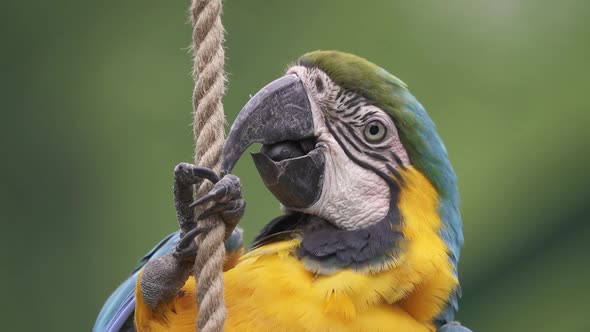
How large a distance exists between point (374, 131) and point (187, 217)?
0.63 m

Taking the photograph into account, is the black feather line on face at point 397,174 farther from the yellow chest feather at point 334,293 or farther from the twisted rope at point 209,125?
the twisted rope at point 209,125

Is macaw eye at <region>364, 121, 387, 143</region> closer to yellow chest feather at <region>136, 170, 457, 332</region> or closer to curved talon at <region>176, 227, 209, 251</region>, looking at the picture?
yellow chest feather at <region>136, 170, 457, 332</region>

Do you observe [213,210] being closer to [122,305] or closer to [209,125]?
[209,125]

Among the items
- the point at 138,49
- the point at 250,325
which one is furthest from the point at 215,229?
the point at 138,49

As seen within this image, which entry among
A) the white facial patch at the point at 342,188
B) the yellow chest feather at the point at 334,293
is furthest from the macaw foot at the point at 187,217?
the white facial patch at the point at 342,188

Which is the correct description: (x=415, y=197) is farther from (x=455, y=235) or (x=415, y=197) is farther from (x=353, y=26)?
(x=353, y=26)

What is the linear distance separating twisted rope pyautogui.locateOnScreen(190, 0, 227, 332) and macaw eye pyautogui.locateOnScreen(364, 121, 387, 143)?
0.59 meters

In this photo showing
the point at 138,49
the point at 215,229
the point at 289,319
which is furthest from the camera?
the point at 138,49

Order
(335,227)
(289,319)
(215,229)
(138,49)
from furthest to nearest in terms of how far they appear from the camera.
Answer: (138,49), (335,227), (289,319), (215,229)

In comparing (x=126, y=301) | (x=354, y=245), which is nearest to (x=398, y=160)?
(x=354, y=245)

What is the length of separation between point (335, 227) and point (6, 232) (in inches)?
103

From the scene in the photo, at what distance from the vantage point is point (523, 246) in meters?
3.96

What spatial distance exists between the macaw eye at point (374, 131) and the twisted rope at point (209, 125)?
1.94 feet

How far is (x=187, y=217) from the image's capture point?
1.59 meters
